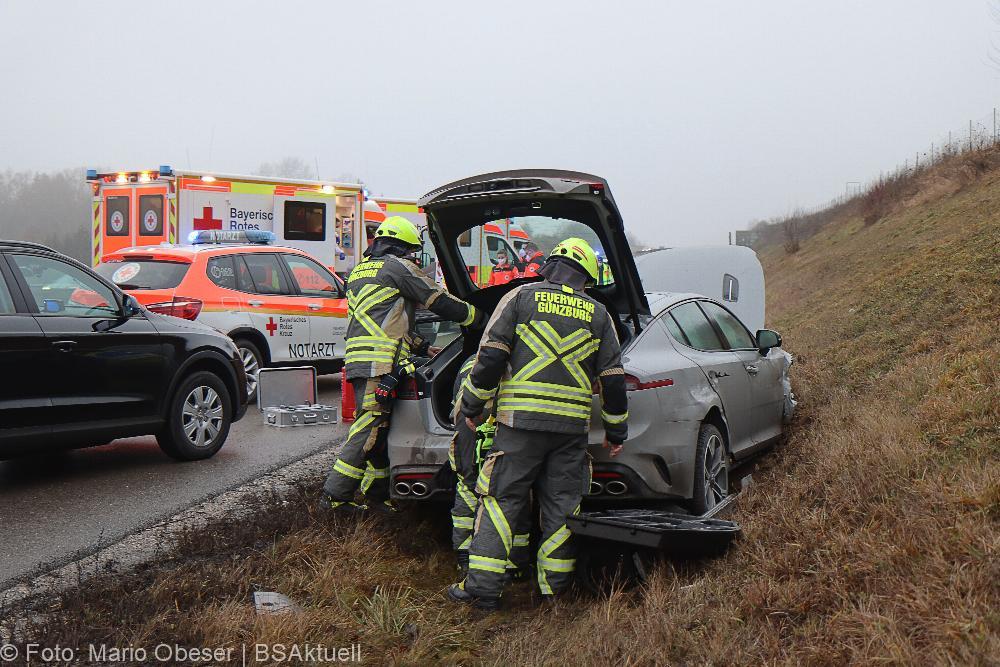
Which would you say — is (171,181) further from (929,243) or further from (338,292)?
(929,243)

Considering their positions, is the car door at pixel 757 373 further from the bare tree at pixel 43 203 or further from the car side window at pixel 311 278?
the bare tree at pixel 43 203

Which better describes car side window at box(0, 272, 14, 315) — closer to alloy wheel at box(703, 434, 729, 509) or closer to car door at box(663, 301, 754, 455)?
car door at box(663, 301, 754, 455)

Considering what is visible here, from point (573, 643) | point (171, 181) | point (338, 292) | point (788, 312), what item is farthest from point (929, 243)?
point (573, 643)

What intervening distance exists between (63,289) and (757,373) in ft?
15.7

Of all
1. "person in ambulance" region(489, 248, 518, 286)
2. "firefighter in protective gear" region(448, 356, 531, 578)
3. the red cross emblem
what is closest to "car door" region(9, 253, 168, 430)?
"person in ambulance" region(489, 248, 518, 286)

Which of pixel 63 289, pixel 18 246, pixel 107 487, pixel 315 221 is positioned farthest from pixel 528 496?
pixel 315 221

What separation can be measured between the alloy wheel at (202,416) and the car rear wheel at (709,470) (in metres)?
4.05

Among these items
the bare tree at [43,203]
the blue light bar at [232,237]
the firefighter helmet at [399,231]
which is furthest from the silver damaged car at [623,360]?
the bare tree at [43,203]

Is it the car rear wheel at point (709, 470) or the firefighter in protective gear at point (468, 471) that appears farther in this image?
the car rear wheel at point (709, 470)

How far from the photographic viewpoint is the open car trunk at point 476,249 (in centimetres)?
500

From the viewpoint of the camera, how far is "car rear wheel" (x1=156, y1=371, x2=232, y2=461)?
7.28 m

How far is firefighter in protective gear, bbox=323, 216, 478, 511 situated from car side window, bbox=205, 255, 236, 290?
4850 millimetres

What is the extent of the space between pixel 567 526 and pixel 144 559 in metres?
2.16

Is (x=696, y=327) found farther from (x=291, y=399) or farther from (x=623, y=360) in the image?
(x=291, y=399)
